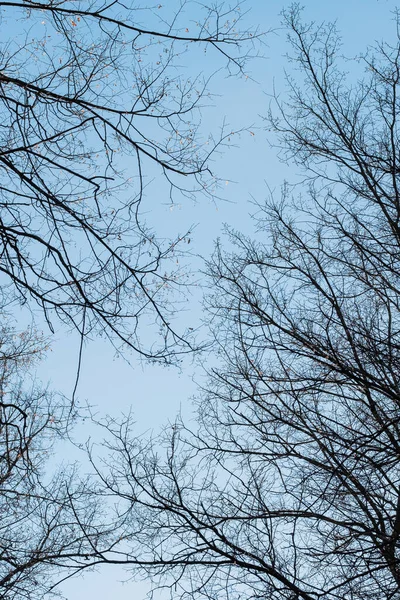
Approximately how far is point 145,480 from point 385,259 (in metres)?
3.05

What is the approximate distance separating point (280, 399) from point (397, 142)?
A: 9.00 feet

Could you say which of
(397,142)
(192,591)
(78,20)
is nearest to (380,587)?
(192,591)

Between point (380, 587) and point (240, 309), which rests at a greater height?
point (240, 309)

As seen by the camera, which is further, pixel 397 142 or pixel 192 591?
pixel 397 142

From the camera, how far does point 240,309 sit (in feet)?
20.5

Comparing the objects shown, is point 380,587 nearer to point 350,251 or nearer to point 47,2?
point 350,251

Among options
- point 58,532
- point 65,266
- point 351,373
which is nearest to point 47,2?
point 65,266

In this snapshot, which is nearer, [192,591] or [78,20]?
[78,20]

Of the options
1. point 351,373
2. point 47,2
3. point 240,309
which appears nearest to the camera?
point 47,2

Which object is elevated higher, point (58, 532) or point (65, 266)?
point (58, 532)

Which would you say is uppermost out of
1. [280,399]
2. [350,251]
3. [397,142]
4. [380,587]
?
[397,142]

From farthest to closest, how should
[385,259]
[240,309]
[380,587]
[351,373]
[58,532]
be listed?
[58,532] < [240,309] < [385,259] < [351,373] < [380,587]

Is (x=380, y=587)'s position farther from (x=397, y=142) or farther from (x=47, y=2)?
(x=47, y=2)

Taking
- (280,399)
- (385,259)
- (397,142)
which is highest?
(397,142)
